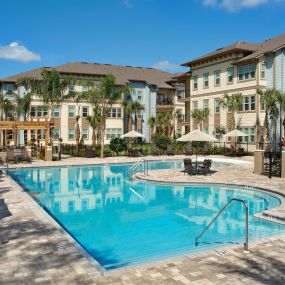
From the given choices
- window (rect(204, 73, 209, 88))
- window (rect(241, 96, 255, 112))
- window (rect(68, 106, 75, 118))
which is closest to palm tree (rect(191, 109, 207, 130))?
window (rect(204, 73, 209, 88))

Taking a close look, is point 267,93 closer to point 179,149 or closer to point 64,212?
point 179,149

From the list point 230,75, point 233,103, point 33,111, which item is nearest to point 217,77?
point 230,75

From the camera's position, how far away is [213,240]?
9.95 meters

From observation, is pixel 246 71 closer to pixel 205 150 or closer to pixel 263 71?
pixel 263 71

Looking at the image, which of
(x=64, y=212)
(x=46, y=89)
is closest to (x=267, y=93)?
(x=46, y=89)

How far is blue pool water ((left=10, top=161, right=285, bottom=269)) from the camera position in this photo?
9.56 meters

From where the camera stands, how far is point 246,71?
36.8 meters

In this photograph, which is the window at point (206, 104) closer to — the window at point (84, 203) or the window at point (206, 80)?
the window at point (206, 80)

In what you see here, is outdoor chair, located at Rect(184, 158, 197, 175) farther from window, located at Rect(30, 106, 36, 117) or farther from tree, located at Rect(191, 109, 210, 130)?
window, located at Rect(30, 106, 36, 117)

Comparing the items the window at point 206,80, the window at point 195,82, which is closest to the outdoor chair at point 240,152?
the window at point 206,80

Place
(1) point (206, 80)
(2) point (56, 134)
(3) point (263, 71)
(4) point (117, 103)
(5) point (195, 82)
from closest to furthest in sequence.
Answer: (3) point (263, 71) → (1) point (206, 80) → (5) point (195, 82) → (2) point (56, 134) → (4) point (117, 103)

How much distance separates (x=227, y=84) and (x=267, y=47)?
5567 mm

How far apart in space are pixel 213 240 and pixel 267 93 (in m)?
24.3

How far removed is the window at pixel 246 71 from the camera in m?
36.0
